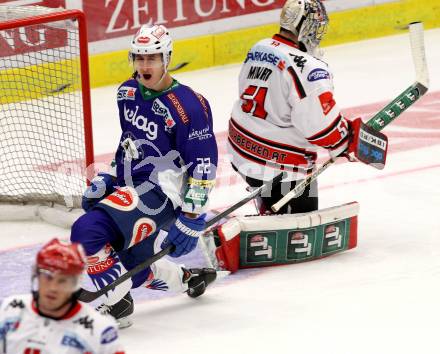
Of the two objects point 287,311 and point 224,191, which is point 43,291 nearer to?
point 287,311

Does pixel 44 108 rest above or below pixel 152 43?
below

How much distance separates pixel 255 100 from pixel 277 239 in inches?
23.5

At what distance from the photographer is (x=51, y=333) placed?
2959mm

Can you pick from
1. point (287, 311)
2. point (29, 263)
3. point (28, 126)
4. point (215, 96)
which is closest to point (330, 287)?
point (287, 311)

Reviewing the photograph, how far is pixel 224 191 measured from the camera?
648 centimetres

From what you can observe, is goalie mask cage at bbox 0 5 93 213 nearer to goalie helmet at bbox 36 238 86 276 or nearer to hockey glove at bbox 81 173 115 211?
hockey glove at bbox 81 173 115 211

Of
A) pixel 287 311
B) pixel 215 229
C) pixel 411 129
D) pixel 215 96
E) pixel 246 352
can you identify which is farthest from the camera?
pixel 215 96

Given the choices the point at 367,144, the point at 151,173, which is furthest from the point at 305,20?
the point at 151,173

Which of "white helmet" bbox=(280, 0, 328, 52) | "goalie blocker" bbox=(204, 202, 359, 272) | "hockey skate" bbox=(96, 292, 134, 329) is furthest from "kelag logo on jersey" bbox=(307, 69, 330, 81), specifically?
"hockey skate" bbox=(96, 292, 134, 329)

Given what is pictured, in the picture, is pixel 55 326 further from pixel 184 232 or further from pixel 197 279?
pixel 197 279

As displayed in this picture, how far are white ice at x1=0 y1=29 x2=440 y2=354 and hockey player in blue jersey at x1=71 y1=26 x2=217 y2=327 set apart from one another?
12.5 inches

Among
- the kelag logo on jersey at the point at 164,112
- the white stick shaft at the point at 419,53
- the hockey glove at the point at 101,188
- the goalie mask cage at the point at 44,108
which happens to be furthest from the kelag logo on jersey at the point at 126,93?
the white stick shaft at the point at 419,53

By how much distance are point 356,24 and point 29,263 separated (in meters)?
5.04

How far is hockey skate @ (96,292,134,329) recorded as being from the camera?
4.48 m
